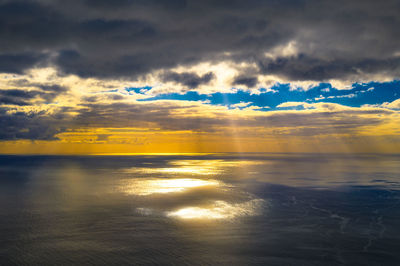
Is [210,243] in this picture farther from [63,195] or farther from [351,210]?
[63,195]

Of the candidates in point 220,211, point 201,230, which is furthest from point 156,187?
point 201,230

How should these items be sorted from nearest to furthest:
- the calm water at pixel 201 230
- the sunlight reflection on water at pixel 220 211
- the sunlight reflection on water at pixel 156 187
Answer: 1. the calm water at pixel 201 230
2. the sunlight reflection on water at pixel 220 211
3. the sunlight reflection on water at pixel 156 187

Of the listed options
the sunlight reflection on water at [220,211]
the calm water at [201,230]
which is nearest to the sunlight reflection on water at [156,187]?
the calm water at [201,230]

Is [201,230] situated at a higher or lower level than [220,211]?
higher

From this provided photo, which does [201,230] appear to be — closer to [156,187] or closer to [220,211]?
[220,211]

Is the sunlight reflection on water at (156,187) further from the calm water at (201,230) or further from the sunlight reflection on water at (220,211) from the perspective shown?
the sunlight reflection on water at (220,211)

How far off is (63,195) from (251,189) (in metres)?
43.5

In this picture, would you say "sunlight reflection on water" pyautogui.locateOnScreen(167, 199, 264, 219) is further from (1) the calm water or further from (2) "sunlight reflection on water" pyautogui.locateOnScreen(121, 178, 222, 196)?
(2) "sunlight reflection on water" pyautogui.locateOnScreen(121, 178, 222, 196)

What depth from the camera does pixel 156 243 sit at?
30781mm

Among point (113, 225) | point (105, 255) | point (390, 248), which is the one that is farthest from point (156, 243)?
point (390, 248)

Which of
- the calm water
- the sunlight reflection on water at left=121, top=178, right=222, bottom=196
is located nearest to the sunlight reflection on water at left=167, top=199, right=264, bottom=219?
the calm water

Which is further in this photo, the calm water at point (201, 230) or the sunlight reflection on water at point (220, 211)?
the sunlight reflection on water at point (220, 211)

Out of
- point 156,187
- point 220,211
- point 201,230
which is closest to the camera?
point 201,230

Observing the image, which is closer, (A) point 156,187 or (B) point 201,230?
(B) point 201,230
